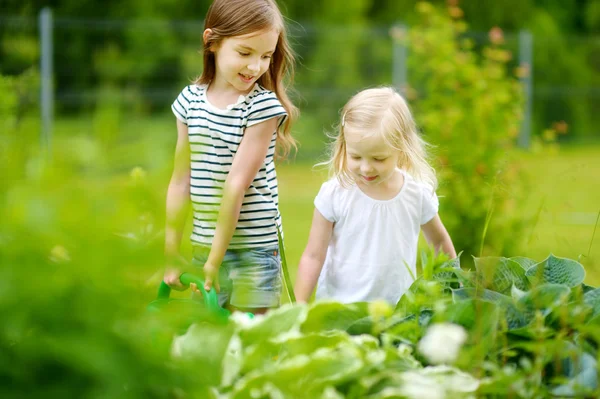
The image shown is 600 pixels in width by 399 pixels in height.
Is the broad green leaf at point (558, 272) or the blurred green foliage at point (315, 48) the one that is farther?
the blurred green foliage at point (315, 48)

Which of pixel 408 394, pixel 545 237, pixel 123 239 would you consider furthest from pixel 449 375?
pixel 545 237

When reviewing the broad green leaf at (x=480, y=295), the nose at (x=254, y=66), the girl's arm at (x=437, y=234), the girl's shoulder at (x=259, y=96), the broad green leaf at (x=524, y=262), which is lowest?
the girl's arm at (x=437, y=234)

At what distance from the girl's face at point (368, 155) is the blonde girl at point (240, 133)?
1.05ft

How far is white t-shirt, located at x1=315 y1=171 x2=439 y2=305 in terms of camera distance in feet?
9.50

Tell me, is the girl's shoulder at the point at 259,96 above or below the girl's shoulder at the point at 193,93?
above

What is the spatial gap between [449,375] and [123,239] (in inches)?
25.0

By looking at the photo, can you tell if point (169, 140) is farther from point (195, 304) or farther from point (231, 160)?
point (231, 160)

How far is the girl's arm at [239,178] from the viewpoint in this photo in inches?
108

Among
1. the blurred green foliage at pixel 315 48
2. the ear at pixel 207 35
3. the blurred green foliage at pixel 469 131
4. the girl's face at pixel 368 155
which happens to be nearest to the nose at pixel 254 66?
the ear at pixel 207 35

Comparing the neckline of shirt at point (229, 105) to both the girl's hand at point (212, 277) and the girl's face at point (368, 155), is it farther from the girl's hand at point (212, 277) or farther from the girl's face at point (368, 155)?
the girl's hand at point (212, 277)

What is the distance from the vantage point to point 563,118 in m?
18.4

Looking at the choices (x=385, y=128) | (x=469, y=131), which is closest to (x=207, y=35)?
(x=385, y=128)

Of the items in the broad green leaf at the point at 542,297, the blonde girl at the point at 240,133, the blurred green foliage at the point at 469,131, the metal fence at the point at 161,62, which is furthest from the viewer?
the metal fence at the point at 161,62

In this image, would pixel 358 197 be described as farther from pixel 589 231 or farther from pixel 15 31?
pixel 15 31
